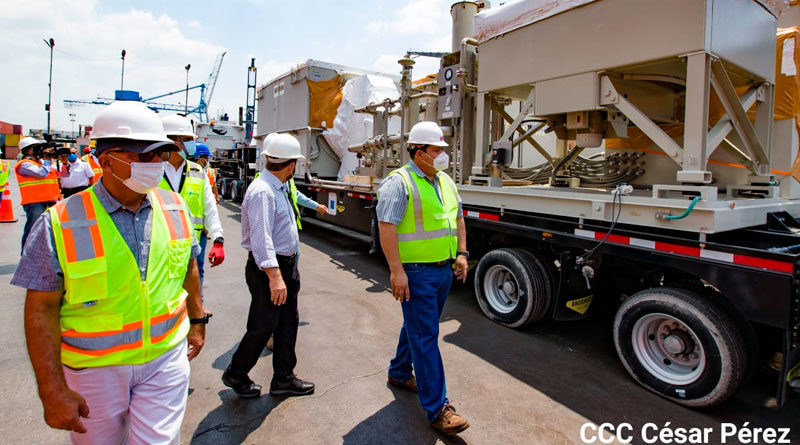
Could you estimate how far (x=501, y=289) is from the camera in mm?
5020

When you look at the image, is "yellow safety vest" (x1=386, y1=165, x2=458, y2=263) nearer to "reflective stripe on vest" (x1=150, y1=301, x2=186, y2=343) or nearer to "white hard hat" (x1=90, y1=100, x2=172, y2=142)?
"reflective stripe on vest" (x1=150, y1=301, x2=186, y2=343)

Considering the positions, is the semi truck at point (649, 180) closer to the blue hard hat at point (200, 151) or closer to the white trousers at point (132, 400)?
the blue hard hat at point (200, 151)

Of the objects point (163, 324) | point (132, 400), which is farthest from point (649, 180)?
point (132, 400)

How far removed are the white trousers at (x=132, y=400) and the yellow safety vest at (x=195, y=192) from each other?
2.23 metres

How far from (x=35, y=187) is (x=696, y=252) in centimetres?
798

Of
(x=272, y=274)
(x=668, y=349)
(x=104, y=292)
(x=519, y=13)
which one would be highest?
(x=519, y=13)

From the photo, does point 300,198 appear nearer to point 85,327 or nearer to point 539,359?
point 539,359

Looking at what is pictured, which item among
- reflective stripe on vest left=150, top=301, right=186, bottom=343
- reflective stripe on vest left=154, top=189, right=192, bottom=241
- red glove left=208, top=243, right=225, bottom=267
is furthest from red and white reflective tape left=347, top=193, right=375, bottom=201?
reflective stripe on vest left=150, top=301, right=186, bottom=343

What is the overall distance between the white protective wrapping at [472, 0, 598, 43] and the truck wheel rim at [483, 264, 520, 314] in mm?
2384

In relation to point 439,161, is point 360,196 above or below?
below

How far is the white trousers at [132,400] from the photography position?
5.36ft

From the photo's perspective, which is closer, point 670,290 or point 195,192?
point 670,290

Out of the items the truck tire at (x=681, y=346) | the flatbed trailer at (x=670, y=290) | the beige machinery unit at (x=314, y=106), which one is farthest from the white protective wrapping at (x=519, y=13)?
the beige machinery unit at (x=314, y=106)

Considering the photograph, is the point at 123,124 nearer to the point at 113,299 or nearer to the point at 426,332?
the point at 113,299
